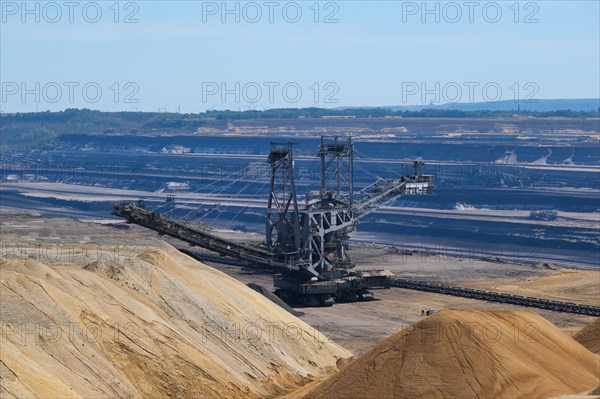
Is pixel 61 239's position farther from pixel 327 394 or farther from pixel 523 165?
pixel 523 165

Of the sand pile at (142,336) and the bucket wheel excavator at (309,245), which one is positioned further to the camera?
the bucket wheel excavator at (309,245)

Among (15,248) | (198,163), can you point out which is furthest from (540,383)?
(198,163)

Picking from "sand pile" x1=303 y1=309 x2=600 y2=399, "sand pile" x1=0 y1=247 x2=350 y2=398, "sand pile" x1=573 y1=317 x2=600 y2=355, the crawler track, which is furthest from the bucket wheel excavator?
"sand pile" x1=303 y1=309 x2=600 y2=399

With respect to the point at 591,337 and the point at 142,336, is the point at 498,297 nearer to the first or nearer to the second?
the point at 591,337

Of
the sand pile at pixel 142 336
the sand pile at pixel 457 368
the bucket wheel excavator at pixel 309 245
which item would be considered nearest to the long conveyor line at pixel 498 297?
the bucket wheel excavator at pixel 309 245

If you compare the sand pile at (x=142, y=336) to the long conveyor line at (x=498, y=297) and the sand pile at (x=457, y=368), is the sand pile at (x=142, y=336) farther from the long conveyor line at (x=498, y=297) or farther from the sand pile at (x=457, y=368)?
the long conveyor line at (x=498, y=297)

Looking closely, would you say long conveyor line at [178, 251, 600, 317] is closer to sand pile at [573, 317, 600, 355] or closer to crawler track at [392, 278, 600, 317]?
crawler track at [392, 278, 600, 317]
